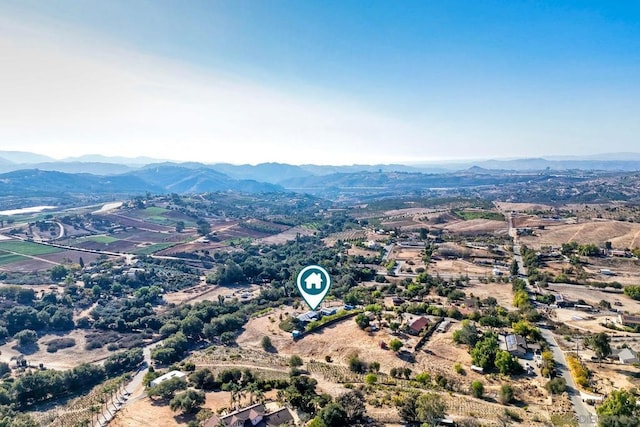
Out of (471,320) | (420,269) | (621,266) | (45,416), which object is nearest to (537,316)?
(471,320)

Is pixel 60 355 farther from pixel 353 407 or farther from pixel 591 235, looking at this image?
pixel 591 235

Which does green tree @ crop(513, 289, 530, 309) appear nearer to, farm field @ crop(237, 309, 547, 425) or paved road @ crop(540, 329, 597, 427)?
paved road @ crop(540, 329, 597, 427)

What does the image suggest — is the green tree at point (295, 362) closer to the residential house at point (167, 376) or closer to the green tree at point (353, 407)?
the residential house at point (167, 376)

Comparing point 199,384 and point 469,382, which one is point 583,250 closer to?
point 469,382

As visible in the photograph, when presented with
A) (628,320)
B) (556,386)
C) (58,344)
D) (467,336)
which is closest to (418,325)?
(467,336)

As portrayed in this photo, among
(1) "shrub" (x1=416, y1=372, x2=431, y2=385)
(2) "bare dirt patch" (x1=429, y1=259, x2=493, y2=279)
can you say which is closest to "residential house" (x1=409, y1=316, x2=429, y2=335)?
(1) "shrub" (x1=416, y1=372, x2=431, y2=385)

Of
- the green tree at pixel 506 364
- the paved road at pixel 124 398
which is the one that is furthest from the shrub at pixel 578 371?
the paved road at pixel 124 398
